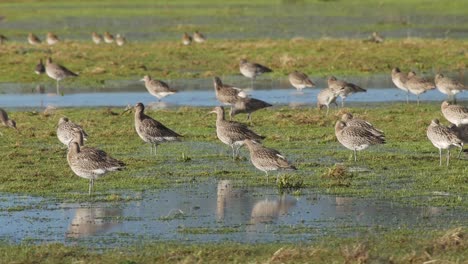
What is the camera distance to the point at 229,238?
13.1 meters

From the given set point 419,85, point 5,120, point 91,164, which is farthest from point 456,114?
point 5,120

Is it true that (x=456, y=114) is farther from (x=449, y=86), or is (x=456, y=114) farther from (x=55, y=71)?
(x=55, y=71)

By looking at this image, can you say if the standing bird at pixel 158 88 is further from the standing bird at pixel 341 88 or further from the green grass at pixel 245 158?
the standing bird at pixel 341 88

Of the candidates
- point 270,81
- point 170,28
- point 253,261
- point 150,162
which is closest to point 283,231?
point 253,261

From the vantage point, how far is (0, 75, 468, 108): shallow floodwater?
3034 centimetres

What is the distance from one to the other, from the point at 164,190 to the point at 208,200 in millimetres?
1156

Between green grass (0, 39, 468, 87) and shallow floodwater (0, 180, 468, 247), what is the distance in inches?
794

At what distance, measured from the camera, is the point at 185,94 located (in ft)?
107

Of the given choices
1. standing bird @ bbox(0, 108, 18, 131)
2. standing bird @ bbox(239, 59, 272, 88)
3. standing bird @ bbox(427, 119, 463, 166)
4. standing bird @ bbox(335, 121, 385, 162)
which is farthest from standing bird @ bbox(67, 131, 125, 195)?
standing bird @ bbox(239, 59, 272, 88)

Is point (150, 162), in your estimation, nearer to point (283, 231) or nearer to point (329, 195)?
point (329, 195)

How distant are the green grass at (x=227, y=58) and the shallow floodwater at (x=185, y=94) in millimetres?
952

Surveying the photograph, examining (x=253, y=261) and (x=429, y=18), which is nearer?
(x=253, y=261)

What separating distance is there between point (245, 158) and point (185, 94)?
1289 cm

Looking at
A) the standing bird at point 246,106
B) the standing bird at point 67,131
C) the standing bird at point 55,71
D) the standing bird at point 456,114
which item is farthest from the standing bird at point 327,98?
the standing bird at point 55,71
